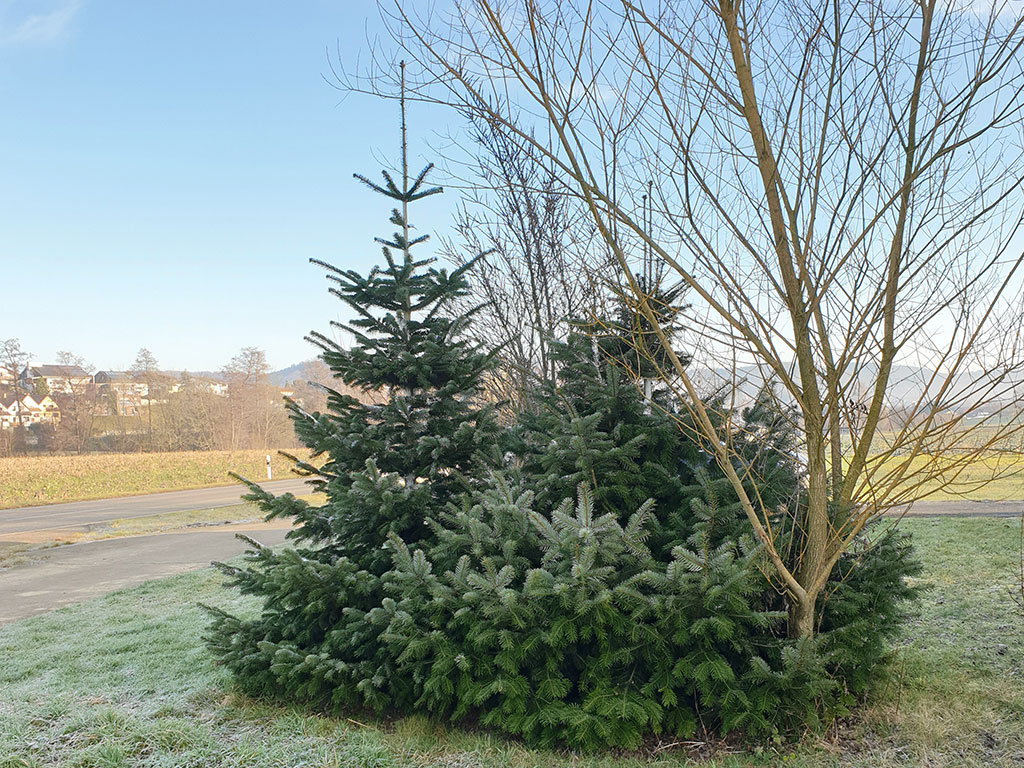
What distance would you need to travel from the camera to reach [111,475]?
23.0 m

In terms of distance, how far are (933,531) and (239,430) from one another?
35610 mm

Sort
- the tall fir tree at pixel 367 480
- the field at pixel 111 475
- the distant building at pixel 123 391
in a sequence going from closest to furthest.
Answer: the tall fir tree at pixel 367 480 < the field at pixel 111 475 < the distant building at pixel 123 391

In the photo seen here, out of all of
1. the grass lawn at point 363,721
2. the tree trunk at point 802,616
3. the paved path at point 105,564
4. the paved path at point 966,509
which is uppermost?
the tree trunk at point 802,616

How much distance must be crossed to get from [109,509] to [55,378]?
2203cm

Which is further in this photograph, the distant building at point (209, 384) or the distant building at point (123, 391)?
the distant building at point (209, 384)

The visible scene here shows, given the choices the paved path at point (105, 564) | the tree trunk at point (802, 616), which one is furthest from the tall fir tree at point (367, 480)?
the paved path at point (105, 564)

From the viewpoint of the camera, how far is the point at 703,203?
3.16 m

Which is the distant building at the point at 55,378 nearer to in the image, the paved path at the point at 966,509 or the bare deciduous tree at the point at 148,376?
the bare deciduous tree at the point at 148,376

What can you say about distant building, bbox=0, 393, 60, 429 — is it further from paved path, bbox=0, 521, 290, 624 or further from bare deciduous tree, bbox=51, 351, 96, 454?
paved path, bbox=0, 521, 290, 624

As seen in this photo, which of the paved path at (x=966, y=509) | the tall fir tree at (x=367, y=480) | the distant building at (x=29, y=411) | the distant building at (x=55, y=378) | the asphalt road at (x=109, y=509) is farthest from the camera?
the distant building at (x=55, y=378)

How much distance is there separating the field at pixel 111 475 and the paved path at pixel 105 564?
7039 millimetres

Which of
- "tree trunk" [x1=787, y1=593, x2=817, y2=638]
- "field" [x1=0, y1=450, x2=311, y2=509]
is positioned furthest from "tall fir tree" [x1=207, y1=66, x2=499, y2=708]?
"field" [x1=0, y1=450, x2=311, y2=509]

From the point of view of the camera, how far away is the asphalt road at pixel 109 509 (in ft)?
48.2

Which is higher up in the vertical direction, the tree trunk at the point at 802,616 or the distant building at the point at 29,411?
the distant building at the point at 29,411
